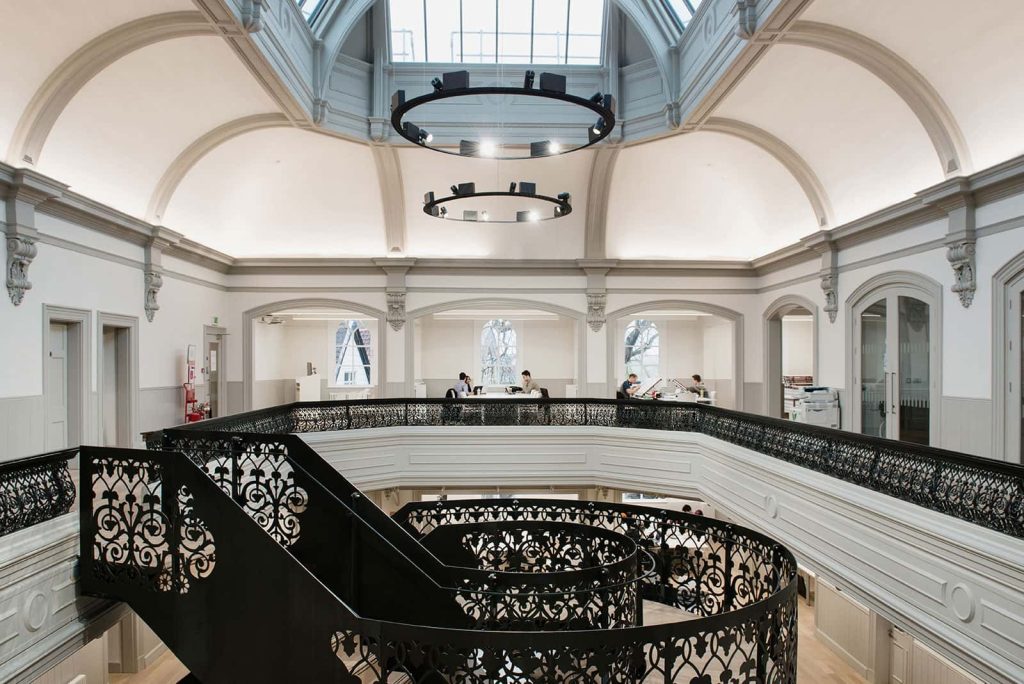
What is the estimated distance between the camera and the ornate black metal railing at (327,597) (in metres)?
3.48

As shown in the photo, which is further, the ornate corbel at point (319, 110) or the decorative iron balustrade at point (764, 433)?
the ornate corbel at point (319, 110)

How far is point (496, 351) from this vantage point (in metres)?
19.2

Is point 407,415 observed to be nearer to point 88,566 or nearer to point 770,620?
point 88,566

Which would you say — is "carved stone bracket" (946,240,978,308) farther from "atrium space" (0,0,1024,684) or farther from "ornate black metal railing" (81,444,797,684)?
"ornate black metal railing" (81,444,797,684)

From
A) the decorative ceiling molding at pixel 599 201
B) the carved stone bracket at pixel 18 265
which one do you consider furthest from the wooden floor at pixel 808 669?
the decorative ceiling molding at pixel 599 201

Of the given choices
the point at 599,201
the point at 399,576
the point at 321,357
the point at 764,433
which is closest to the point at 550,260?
the point at 599,201

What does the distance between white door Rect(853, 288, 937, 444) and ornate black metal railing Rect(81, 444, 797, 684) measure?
500 cm

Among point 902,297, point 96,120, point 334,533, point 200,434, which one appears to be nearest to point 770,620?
point 334,533

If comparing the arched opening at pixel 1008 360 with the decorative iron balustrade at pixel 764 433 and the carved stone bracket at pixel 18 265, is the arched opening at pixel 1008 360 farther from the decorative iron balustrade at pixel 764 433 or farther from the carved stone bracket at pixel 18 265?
the carved stone bracket at pixel 18 265

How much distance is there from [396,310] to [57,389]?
6.90 meters

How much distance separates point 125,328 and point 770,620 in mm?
10298

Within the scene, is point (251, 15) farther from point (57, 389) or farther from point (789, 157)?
point (789, 157)

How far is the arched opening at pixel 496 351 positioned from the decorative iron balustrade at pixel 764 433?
676 cm

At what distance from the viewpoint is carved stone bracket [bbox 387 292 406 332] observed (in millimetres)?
14367
